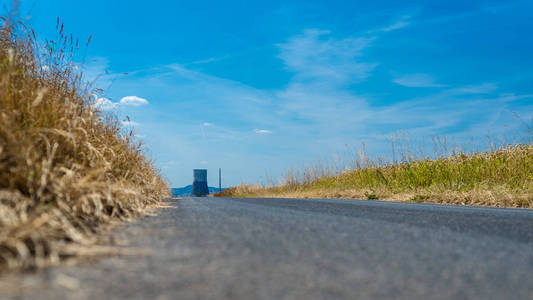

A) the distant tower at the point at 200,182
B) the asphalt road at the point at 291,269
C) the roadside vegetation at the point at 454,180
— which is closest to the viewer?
the asphalt road at the point at 291,269

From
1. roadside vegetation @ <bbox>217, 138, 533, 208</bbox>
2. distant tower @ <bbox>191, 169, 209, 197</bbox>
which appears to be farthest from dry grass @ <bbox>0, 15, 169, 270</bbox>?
distant tower @ <bbox>191, 169, 209, 197</bbox>

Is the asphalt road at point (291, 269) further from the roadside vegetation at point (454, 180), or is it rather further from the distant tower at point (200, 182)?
the distant tower at point (200, 182)

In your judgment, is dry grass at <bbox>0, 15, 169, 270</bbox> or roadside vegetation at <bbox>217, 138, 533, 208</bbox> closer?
dry grass at <bbox>0, 15, 169, 270</bbox>

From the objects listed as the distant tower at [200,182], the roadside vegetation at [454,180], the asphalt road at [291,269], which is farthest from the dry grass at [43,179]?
the distant tower at [200,182]

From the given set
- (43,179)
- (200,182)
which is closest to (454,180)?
(43,179)

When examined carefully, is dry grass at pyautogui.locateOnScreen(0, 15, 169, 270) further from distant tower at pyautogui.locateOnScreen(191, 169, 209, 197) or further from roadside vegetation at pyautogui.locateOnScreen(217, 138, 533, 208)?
distant tower at pyautogui.locateOnScreen(191, 169, 209, 197)

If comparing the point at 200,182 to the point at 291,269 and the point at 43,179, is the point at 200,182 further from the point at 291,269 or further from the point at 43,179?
the point at 291,269

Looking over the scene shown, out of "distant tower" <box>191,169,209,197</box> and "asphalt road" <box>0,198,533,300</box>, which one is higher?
"distant tower" <box>191,169,209,197</box>

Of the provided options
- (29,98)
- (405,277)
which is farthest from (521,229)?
(29,98)

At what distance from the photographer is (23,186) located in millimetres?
1976

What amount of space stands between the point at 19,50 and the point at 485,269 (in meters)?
3.73

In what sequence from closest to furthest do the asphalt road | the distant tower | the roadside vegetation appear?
the asphalt road < the roadside vegetation < the distant tower

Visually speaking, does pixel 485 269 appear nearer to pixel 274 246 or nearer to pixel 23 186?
pixel 274 246

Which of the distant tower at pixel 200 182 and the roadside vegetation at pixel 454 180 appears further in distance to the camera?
the distant tower at pixel 200 182
